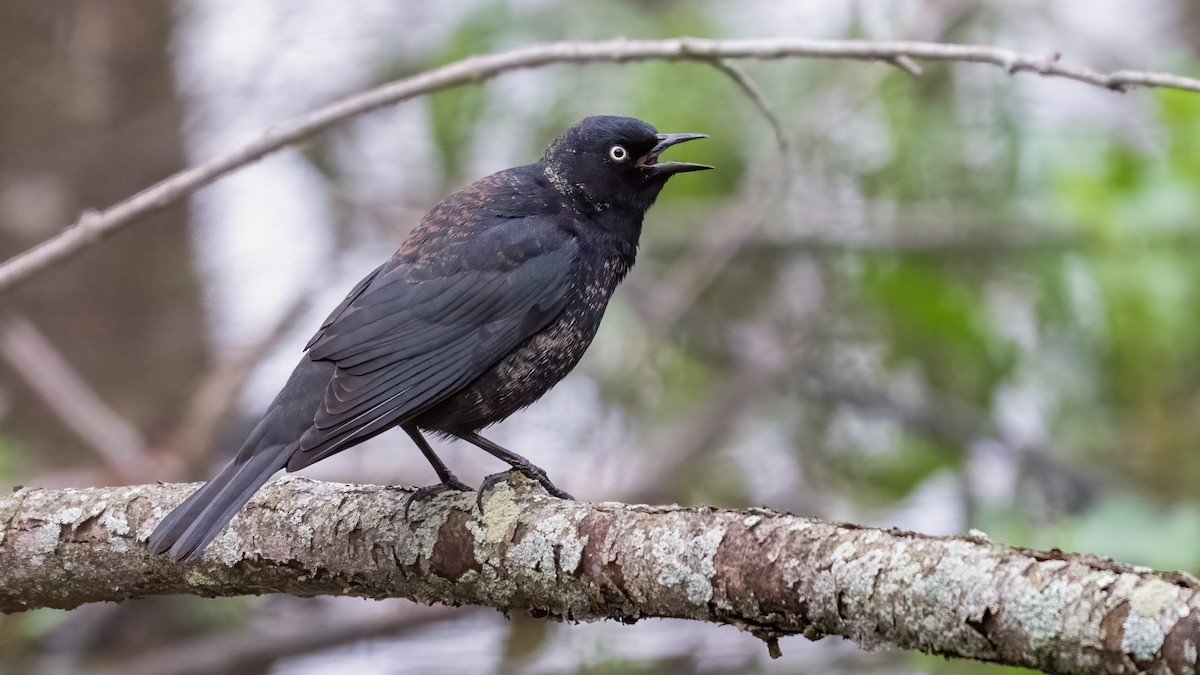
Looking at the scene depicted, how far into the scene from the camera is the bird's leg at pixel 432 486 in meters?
3.14

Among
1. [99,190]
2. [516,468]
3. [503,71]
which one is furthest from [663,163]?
[99,190]

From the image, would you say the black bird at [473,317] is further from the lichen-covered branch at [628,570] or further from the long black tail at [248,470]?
the lichen-covered branch at [628,570]

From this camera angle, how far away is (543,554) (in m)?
2.71

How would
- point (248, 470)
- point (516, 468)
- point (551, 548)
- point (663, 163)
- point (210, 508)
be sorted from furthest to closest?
point (663, 163) < point (516, 468) < point (248, 470) < point (210, 508) < point (551, 548)

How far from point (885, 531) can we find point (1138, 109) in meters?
5.31

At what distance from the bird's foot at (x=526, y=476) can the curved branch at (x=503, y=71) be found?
1046mm

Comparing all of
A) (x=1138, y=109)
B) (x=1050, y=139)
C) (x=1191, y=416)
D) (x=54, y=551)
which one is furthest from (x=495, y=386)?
(x=1138, y=109)

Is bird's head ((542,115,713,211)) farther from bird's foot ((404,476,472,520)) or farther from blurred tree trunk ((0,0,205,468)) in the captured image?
blurred tree trunk ((0,0,205,468))

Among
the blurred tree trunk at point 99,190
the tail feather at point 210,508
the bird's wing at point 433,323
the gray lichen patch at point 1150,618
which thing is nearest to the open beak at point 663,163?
the bird's wing at point 433,323

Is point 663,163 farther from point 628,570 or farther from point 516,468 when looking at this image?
point 628,570

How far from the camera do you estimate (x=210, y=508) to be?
2822 mm

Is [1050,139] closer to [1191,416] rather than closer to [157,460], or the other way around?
[1191,416]

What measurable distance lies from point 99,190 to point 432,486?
11.8 ft

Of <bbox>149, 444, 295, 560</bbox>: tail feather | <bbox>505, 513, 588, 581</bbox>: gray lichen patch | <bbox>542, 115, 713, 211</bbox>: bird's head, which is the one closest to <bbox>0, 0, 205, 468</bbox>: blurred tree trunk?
<bbox>542, 115, 713, 211</bbox>: bird's head
